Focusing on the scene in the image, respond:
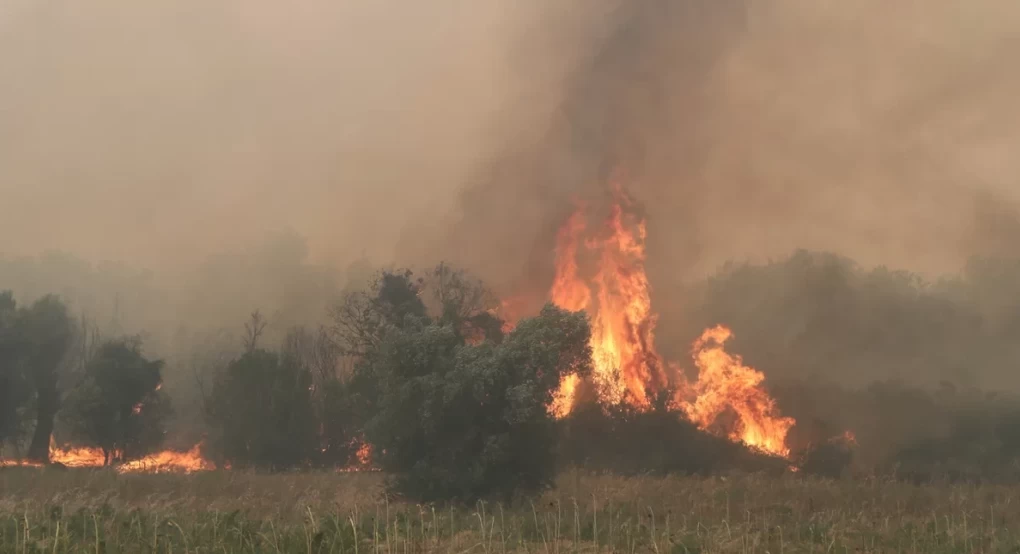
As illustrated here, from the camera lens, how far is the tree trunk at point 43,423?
2505 inches

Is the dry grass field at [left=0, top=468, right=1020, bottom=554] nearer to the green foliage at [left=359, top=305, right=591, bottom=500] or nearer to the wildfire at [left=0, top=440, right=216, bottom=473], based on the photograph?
the green foliage at [left=359, top=305, right=591, bottom=500]

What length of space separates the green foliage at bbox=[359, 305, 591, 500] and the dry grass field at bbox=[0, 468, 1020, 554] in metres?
1.27

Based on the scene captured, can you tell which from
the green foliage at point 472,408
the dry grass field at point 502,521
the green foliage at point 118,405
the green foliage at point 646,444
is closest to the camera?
the dry grass field at point 502,521

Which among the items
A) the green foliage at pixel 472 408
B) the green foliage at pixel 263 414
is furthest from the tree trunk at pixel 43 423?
the green foliage at pixel 472 408

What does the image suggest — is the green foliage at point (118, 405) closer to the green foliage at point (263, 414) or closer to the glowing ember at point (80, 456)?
the glowing ember at point (80, 456)

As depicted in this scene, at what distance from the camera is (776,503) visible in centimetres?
2998

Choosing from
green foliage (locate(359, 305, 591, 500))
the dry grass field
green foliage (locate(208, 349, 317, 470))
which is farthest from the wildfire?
green foliage (locate(359, 305, 591, 500))

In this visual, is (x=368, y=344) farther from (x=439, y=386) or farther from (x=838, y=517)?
(x=838, y=517)

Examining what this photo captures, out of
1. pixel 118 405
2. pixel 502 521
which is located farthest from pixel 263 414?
pixel 502 521

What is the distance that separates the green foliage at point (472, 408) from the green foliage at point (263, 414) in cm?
3781

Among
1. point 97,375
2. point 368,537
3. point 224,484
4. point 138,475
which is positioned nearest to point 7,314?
point 97,375

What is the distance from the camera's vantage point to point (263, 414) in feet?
→ 211

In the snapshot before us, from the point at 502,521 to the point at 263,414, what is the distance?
50.8 meters

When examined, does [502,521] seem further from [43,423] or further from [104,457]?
[43,423]
